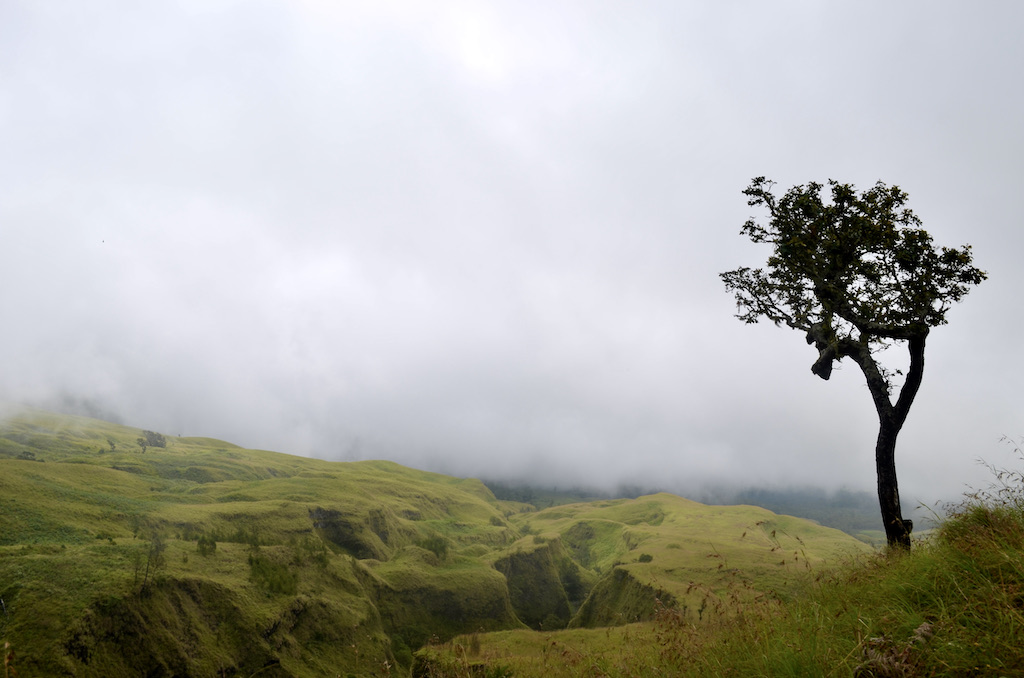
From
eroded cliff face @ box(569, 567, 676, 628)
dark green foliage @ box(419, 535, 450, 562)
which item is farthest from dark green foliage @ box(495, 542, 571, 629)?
eroded cliff face @ box(569, 567, 676, 628)

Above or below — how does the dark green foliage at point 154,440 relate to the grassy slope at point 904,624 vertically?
below

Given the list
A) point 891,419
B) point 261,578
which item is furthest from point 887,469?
point 261,578

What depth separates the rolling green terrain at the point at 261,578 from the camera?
2400 centimetres

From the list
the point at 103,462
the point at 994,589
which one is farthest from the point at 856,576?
the point at 103,462

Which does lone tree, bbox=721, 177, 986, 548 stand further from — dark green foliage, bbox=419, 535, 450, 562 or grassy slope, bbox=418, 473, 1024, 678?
dark green foliage, bbox=419, 535, 450, 562

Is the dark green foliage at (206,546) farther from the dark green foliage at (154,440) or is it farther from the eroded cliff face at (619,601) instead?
the dark green foliage at (154,440)

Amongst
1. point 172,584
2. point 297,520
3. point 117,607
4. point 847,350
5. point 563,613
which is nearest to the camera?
point 847,350

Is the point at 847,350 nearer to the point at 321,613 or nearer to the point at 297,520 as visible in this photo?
the point at 321,613

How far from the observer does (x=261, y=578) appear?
38031mm

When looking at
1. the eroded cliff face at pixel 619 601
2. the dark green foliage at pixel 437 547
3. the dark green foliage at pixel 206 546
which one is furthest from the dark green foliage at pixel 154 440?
the eroded cliff face at pixel 619 601

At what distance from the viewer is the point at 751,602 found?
313 inches

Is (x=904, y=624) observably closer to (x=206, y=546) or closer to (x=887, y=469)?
(x=887, y=469)

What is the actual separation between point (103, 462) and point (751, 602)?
9267cm

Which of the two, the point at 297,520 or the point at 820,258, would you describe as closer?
the point at 820,258
